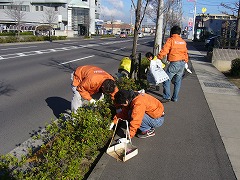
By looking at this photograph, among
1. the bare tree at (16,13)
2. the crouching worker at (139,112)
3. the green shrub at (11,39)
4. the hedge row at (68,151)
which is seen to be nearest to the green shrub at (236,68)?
the crouching worker at (139,112)

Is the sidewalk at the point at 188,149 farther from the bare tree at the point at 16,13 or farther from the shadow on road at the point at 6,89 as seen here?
the bare tree at the point at 16,13

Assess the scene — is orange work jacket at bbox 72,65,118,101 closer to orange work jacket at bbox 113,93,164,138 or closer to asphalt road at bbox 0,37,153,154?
orange work jacket at bbox 113,93,164,138

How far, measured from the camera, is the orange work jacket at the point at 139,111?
13.5 ft

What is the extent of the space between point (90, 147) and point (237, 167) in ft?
6.60

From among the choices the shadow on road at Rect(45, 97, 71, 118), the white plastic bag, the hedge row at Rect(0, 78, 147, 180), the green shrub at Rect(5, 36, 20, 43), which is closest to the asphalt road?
the shadow on road at Rect(45, 97, 71, 118)

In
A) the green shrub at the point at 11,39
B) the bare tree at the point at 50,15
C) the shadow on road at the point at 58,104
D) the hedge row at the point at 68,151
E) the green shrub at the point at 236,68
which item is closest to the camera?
the hedge row at the point at 68,151

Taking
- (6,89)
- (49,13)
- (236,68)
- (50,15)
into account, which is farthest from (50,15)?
(6,89)

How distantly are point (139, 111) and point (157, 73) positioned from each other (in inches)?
109

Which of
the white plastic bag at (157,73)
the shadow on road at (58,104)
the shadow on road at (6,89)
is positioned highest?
the white plastic bag at (157,73)

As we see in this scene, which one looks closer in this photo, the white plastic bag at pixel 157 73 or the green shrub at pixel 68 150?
the green shrub at pixel 68 150

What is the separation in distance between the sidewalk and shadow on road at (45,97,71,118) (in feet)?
7.74

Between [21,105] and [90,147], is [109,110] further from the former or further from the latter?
[21,105]

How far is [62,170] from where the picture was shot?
285 centimetres

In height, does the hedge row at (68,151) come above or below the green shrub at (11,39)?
below
